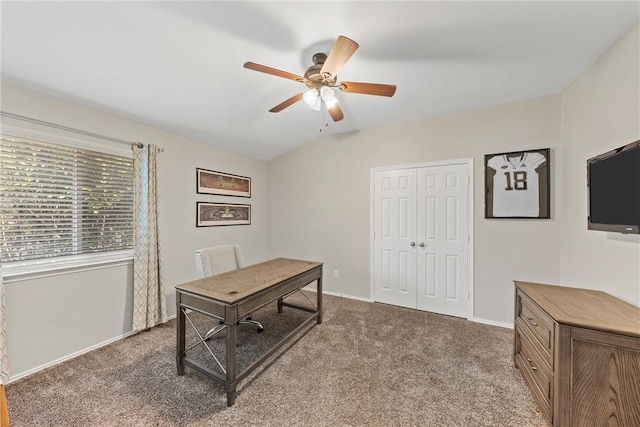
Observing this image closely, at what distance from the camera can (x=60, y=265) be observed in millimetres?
2219

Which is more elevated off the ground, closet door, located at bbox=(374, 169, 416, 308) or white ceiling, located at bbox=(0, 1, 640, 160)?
white ceiling, located at bbox=(0, 1, 640, 160)

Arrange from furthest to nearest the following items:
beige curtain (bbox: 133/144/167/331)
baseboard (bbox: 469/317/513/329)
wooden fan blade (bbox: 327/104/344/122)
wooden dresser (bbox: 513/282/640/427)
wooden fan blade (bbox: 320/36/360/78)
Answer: baseboard (bbox: 469/317/513/329) < beige curtain (bbox: 133/144/167/331) < wooden fan blade (bbox: 327/104/344/122) < wooden fan blade (bbox: 320/36/360/78) < wooden dresser (bbox: 513/282/640/427)

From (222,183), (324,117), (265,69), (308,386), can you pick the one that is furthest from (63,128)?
(308,386)

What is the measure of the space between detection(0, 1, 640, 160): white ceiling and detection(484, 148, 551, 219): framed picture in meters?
0.67

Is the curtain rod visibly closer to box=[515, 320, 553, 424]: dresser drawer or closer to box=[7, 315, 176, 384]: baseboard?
box=[7, 315, 176, 384]: baseboard

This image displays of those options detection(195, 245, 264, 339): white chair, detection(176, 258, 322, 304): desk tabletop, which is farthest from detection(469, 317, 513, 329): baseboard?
detection(195, 245, 264, 339): white chair

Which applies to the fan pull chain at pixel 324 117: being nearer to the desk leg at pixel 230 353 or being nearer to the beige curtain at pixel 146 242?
the beige curtain at pixel 146 242

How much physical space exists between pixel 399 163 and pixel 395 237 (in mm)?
1063

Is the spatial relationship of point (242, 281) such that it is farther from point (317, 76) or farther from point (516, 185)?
point (516, 185)

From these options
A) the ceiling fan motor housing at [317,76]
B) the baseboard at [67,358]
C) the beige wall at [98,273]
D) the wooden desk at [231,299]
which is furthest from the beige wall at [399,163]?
the baseboard at [67,358]

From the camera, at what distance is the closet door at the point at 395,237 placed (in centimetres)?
342

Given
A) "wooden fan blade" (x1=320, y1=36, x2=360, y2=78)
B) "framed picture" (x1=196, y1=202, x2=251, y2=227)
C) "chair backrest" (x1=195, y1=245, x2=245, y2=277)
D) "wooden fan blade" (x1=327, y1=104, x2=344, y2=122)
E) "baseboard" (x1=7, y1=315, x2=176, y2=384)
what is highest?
"wooden fan blade" (x1=320, y1=36, x2=360, y2=78)

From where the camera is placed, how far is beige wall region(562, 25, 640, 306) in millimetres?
1675

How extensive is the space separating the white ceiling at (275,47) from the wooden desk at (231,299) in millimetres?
1836
